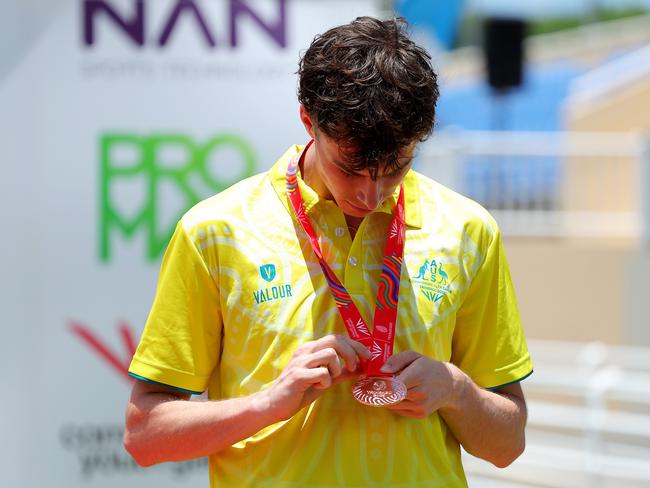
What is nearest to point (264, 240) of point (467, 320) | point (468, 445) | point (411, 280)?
point (411, 280)

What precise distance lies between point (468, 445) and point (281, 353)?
1.50 ft

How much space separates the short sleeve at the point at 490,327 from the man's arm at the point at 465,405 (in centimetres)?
Answer: 5

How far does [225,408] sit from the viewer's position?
6.34 ft

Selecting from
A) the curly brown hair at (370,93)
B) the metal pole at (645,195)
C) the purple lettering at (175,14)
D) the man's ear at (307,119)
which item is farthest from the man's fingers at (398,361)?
the metal pole at (645,195)

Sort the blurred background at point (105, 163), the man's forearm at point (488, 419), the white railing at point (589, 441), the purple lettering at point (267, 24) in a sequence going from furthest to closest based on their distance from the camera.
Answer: the white railing at point (589, 441) → the purple lettering at point (267, 24) → the blurred background at point (105, 163) → the man's forearm at point (488, 419)

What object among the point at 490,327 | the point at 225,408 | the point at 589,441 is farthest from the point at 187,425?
the point at 589,441

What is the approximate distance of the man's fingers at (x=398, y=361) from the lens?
6.06ft

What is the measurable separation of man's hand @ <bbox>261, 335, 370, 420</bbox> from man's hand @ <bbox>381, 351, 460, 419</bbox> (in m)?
0.06

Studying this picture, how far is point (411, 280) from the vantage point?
2018 mm

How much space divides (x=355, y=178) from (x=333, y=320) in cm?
29

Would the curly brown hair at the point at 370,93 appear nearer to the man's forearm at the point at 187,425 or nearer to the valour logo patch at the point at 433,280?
the valour logo patch at the point at 433,280

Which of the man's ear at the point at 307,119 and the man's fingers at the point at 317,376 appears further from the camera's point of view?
the man's ear at the point at 307,119

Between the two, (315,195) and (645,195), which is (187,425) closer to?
(315,195)

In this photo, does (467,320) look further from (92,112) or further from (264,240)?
(92,112)
